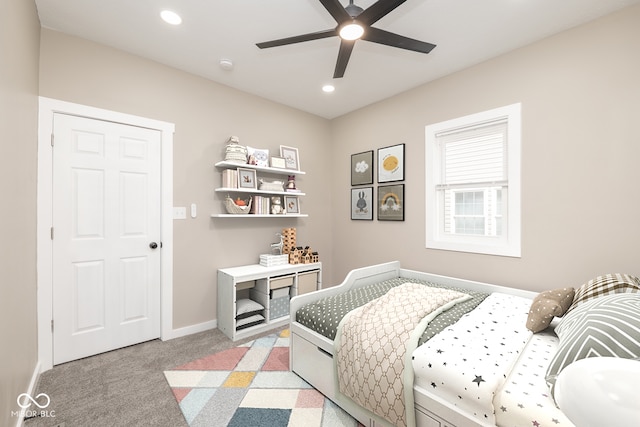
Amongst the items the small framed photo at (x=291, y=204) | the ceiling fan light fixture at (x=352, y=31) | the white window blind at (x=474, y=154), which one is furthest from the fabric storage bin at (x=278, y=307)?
the ceiling fan light fixture at (x=352, y=31)

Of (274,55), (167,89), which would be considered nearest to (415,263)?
(274,55)

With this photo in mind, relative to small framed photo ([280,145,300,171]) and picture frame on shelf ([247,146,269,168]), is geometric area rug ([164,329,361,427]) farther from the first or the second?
small framed photo ([280,145,300,171])

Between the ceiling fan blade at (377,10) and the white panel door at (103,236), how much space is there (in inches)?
84.2

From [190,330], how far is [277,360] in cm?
110

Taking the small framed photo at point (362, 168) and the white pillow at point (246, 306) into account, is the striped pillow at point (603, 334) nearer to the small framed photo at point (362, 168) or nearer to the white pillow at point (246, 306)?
the white pillow at point (246, 306)

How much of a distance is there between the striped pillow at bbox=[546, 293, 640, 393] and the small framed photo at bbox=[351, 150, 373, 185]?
255cm

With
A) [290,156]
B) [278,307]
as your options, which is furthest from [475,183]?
[278,307]

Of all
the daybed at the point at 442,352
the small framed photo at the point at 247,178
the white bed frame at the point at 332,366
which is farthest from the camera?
the small framed photo at the point at 247,178

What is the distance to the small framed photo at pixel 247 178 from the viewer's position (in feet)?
10.0

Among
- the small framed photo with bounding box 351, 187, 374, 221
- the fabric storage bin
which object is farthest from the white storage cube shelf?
the small framed photo with bounding box 351, 187, 374, 221

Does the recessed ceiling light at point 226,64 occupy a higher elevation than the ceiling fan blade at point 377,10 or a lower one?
higher

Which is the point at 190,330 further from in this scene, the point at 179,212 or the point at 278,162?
the point at 278,162

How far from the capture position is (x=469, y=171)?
2.78 meters

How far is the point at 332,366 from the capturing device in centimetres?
178
